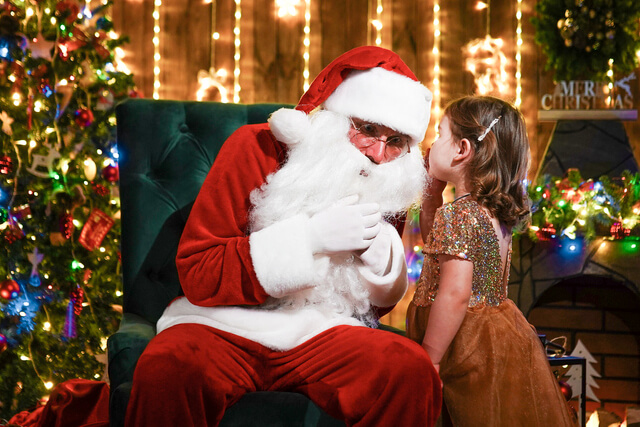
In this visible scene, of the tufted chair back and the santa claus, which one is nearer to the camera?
the santa claus

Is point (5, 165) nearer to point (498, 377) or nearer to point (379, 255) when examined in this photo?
point (379, 255)

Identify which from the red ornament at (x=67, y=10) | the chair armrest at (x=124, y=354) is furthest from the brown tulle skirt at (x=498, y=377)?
the red ornament at (x=67, y=10)

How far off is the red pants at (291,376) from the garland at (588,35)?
2.59 m

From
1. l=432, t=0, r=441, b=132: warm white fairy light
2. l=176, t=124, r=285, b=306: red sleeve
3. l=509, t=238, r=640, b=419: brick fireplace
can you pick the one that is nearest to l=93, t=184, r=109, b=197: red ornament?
l=176, t=124, r=285, b=306: red sleeve

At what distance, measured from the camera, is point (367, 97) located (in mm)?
1714

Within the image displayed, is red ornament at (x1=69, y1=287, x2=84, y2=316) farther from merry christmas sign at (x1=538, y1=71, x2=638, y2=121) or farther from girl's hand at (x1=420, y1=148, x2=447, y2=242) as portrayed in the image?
merry christmas sign at (x1=538, y1=71, x2=638, y2=121)

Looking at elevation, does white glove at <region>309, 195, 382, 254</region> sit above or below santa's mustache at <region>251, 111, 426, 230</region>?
below

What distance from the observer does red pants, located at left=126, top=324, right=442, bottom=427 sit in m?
1.34

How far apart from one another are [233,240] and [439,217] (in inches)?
24.2

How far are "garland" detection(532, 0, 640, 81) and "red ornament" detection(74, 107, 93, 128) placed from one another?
8.23 ft

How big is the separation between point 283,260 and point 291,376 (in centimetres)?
30

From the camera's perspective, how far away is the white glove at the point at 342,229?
153 centimetres

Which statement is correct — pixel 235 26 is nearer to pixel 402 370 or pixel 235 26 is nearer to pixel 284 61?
pixel 284 61

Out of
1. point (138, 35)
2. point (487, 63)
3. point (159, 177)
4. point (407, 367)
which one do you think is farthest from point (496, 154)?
point (138, 35)
